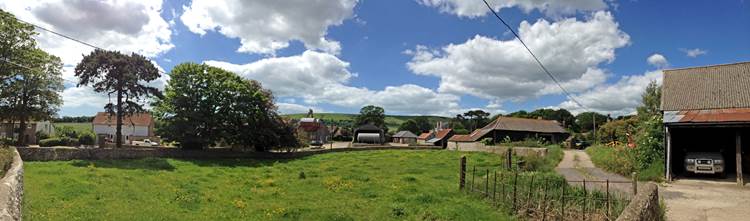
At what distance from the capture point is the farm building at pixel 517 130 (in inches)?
2120

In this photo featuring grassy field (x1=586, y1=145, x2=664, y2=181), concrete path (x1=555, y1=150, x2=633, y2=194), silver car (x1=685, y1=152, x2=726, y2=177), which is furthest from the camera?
grassy field (x1=586, y1=145, x2=664, y2=181)

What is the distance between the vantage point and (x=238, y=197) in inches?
595

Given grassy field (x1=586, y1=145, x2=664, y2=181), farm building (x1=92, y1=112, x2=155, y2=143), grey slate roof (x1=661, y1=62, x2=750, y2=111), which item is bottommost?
grassy field (x1=586, y1=145, x2=664, y2=181)

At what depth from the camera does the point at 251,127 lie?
35.0 m

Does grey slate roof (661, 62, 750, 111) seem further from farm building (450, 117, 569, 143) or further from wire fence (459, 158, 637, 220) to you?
farm building (450, 117, 569, 143)

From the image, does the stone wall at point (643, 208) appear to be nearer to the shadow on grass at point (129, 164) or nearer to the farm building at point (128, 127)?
the shadow on grass at point (129, 164)

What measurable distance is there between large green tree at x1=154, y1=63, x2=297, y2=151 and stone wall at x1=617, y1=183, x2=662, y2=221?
1143 inches

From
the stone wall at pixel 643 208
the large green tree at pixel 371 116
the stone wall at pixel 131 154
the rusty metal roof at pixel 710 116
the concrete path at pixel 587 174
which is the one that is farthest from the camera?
the large green tree at pixel 371 116

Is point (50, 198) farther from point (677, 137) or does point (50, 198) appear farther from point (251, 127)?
point (677, 137)

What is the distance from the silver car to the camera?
18.3 meters

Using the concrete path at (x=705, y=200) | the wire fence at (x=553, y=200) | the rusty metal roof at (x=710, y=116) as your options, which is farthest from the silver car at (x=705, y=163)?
the wire fence at (x=553, y=200)

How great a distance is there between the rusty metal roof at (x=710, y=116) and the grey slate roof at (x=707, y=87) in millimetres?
708

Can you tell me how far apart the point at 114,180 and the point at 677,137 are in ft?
84.6

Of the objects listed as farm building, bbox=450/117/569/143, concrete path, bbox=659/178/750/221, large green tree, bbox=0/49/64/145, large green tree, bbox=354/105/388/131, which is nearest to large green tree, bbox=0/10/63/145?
large green tree, bbox=0/49/64/145
